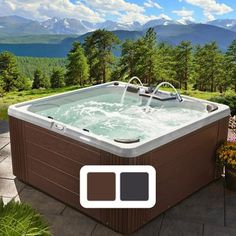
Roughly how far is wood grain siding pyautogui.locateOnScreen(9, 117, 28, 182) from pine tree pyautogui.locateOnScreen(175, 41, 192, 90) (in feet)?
44.5

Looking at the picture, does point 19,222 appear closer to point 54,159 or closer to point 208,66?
point 54,159

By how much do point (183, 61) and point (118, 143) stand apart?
46.9ft

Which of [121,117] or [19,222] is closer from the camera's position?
[19,222]

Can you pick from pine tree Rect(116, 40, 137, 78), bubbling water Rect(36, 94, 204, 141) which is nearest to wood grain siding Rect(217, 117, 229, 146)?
bubbling water Rect(36, 94, 204, 141)

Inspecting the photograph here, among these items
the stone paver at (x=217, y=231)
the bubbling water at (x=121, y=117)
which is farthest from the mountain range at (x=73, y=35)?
the stone paver at (x=217, y=231)

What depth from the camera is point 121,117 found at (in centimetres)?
340

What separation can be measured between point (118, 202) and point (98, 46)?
12335 millimetres

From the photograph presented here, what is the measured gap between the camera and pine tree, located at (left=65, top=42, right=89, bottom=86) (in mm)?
15328

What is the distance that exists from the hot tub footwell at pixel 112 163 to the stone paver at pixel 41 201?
4cm

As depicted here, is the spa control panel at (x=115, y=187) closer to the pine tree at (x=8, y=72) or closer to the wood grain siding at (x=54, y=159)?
the wood grain siding at (x=54, y=159)

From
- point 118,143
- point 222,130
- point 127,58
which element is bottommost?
point 127,58

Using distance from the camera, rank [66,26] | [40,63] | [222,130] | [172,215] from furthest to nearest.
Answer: [66,26] < [40,63] < [222,130] < [172,215]

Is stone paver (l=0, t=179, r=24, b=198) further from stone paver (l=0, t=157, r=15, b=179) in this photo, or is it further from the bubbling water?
the bubbling water

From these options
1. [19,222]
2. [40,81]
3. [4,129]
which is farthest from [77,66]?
[19,222]
